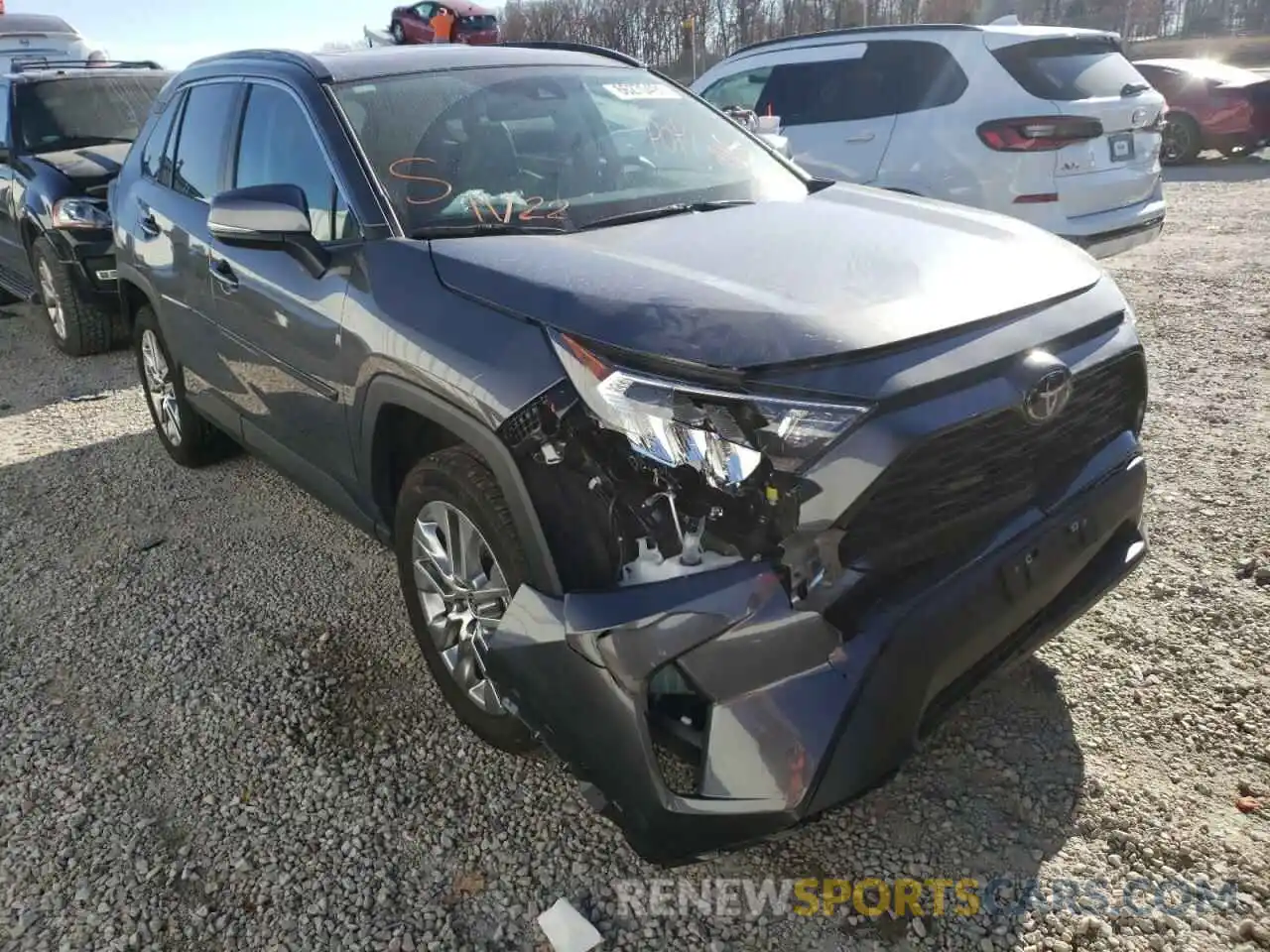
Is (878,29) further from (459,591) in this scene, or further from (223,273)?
(459,591)

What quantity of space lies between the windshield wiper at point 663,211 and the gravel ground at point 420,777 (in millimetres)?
1513

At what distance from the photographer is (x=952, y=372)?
197 centimetres

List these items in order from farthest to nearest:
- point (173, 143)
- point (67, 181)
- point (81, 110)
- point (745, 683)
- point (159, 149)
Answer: point (81, 110) → point (67, 181) → point (159, 149) → point (173, 143) → point (745, 683)

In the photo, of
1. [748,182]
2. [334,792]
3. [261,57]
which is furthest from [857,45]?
[334,792]

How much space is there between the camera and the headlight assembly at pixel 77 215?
6383mm

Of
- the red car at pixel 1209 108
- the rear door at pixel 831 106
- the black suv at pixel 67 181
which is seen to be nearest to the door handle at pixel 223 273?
the black suv at pixel 67 181

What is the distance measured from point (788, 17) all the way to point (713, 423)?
58.0 metres

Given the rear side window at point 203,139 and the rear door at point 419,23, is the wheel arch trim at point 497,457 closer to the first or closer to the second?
the rear side window at point 203,139

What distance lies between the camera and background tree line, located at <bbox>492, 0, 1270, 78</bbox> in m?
46.7

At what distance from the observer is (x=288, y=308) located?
9.99 feet

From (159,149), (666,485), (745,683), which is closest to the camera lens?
(745,683)

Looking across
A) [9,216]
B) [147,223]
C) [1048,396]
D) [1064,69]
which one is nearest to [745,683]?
[1048,396]

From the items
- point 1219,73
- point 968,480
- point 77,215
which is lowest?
point 1219,73

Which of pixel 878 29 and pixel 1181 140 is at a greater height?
pixel 878 29
